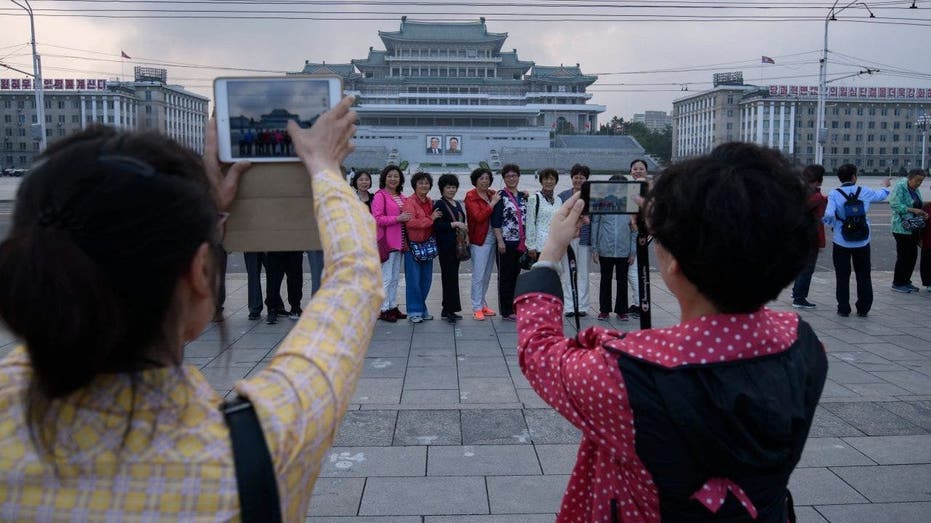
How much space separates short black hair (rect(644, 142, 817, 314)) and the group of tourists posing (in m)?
6.61

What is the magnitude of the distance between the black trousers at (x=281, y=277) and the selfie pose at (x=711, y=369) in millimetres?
7007

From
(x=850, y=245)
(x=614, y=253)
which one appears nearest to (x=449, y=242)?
(x=614, y=253)

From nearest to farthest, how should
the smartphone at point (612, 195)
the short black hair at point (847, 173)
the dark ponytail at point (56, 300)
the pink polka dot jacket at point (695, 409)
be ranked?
the dark ponytail at point (56, 300) < the pink polka dot jacket at point (695, 409) < the smartphone at point (612, 195) < the short black hair at point (847, 173)

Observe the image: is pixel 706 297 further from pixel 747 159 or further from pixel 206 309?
pixel 206 309

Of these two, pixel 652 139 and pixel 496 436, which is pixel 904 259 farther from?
pixel 652 139

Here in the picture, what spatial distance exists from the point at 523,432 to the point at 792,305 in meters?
5.67

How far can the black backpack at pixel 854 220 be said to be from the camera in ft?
27.6

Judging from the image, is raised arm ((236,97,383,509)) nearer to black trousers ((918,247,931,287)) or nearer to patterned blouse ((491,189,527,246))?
patterned blouse ((491,189,527,246))

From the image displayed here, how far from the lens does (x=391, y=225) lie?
8.19 meters

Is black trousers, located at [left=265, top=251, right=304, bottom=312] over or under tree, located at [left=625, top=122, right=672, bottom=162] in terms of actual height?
under

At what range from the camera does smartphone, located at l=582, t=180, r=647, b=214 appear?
6.02 ft

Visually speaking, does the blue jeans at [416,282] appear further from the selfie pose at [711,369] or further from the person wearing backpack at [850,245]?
the selfie pose at [711,369]

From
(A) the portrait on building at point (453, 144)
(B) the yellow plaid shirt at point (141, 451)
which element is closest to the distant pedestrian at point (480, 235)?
(B) the yellow plaid shirt at point (141, 451)

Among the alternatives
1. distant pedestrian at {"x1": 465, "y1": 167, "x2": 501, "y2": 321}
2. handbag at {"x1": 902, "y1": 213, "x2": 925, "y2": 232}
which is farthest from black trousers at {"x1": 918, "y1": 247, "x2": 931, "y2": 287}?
distant pedestrian at {"x1": 465, "y1": 167, "x2": 501, "y2": 321}
